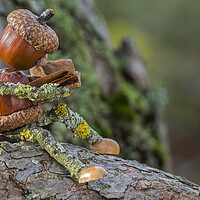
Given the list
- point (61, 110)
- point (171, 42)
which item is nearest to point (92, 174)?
point (61, 110)

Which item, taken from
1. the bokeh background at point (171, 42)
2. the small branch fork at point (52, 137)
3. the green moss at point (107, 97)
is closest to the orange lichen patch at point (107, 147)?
the small branch fork at point (52, 137)

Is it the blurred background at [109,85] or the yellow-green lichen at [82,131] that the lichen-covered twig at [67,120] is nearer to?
the yellow-green lichen at [82,131]

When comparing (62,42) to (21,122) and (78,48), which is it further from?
(21,122)

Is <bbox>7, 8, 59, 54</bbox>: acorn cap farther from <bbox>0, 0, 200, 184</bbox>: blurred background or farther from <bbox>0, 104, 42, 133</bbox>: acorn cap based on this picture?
<bbox>0, 0, 200, 184</bbox>: blurred background

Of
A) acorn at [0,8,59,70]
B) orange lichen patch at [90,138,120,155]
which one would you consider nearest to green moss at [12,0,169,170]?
orange lichen patch at [90,138,120,155]

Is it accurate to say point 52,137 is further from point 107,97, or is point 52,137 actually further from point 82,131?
point 107,97

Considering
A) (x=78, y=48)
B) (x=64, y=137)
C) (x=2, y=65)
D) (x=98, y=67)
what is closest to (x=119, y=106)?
(x=98, y=67)

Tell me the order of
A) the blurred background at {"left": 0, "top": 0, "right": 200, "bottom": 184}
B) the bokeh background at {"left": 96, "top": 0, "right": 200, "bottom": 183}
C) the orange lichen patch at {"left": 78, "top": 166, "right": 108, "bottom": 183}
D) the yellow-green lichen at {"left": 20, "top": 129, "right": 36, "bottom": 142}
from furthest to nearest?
the bokeh background at {"left": 96, "top": 0, "right": 200, "bottom": 183}
the blurred background at {"left": 0, "top": 0, "right": 200, "bottom": 184}
the yellow-green lichen at {"left": 20, "top": 129, "right": 36, "bottom": 142}
the orange lichen patch at {"left": 78, "top": 166, "right": 108, "bottom": 183}
